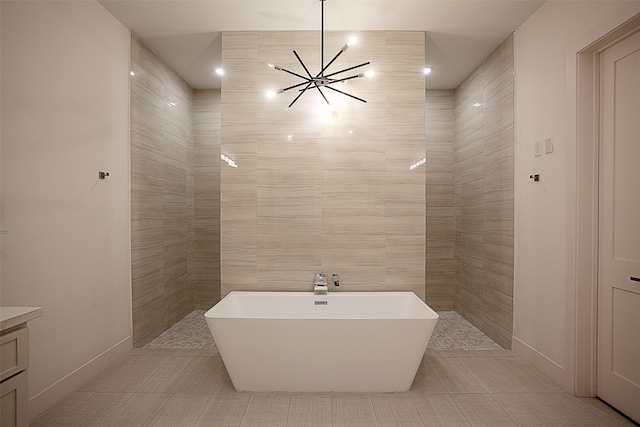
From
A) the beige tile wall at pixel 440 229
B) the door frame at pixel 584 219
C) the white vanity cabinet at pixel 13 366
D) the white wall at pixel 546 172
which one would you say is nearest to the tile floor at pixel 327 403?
the door frame at pixel 584 219

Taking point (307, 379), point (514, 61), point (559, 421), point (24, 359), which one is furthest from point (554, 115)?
point (24, 359)

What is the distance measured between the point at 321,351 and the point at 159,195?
7.90ft

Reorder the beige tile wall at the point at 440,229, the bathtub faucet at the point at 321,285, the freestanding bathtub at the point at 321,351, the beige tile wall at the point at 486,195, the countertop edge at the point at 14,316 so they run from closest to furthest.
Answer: the countertop edge at the point at 14,316 → the freestanding bathtub at the point at 321,351 → the bathtub faucet at the point at 321,285 → the beige tile wall at the point at 486,195 → the beige tile wall at the point at 440,229

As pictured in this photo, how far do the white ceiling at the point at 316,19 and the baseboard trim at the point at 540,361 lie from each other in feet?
8.68

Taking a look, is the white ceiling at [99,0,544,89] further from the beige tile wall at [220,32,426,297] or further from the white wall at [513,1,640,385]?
the white wall at [513,1,640,385]

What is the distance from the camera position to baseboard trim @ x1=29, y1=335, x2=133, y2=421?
227cm

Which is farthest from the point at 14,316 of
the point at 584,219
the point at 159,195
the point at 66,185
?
the point at 584,219

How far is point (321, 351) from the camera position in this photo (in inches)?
98.7

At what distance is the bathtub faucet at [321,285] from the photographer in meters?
3.23

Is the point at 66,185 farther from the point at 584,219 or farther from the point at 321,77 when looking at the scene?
the point at 584,219

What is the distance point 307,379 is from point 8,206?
6.56 ft

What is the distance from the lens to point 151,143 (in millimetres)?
3742

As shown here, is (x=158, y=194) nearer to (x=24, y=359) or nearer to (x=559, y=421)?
(x=24, y=359)

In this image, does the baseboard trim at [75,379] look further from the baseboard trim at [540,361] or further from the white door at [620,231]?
the white door at [620,231]
